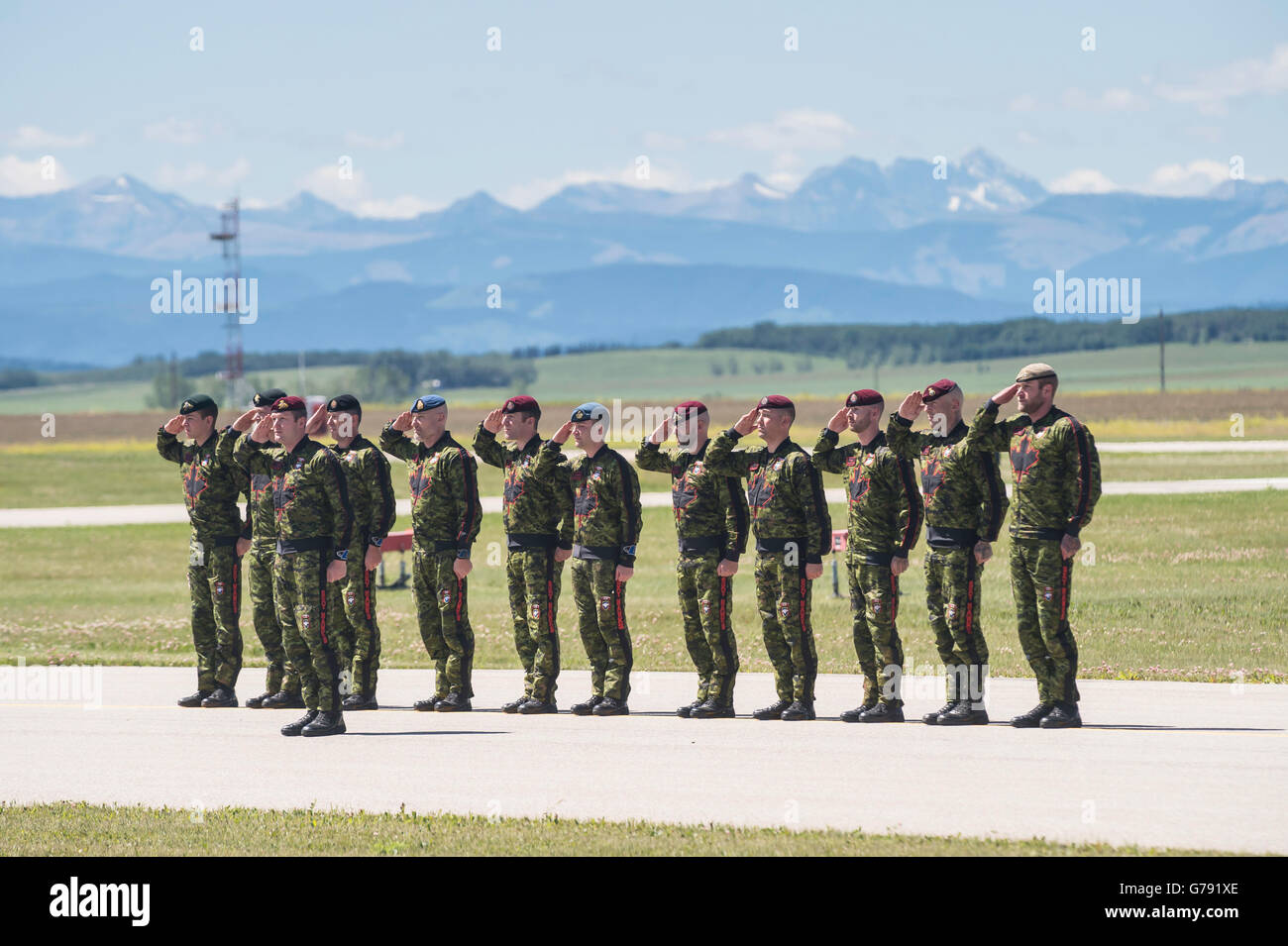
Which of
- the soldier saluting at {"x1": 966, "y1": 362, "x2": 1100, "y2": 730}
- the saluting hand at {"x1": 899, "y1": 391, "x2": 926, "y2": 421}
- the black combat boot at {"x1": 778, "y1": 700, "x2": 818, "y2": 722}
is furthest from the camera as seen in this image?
the black combat boot at {"x1": 778, "y1": 700, "x2": 818, "y2": 722}

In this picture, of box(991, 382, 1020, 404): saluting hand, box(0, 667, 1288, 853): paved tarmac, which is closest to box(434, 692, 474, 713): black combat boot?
box(0, 667, 1288, 853): paved tarmac

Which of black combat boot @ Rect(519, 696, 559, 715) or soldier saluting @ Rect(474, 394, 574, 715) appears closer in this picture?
soldier saluting @ Rect(474, 394, 574, 715)

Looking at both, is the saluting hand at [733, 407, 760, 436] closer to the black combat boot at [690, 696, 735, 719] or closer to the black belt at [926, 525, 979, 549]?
the black belt at [926, 525, 979, 549]

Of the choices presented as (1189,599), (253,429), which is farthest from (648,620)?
(253,429)

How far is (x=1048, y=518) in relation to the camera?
36.5ft

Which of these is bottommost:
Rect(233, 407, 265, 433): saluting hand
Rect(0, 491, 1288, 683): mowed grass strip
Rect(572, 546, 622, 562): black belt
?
Rect(0, 491, 1288, 683): mowed grass strip

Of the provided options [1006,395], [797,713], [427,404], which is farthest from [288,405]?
[1006,395]

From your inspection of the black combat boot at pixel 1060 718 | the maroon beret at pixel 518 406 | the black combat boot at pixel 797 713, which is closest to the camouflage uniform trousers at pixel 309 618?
the maroon beret at pixel 518 406

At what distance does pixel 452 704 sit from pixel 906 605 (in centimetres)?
918

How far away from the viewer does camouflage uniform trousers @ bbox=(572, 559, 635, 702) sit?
41.0ft

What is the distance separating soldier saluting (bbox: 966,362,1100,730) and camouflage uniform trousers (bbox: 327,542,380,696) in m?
5.05

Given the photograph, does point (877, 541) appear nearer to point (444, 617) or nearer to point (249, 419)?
point (444, 617)

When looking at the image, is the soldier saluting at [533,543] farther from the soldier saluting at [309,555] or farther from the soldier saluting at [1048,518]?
the soldier saluting at [1048,518]
